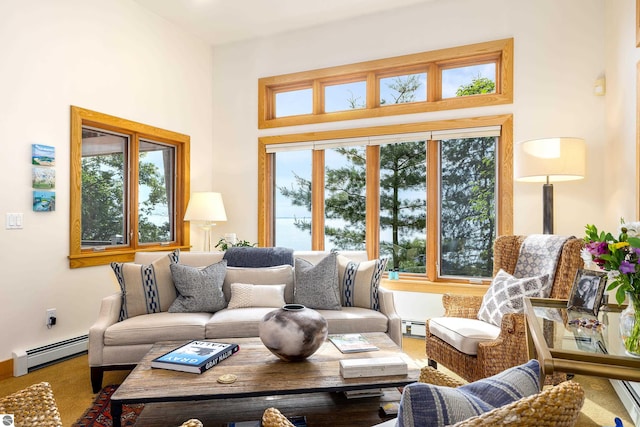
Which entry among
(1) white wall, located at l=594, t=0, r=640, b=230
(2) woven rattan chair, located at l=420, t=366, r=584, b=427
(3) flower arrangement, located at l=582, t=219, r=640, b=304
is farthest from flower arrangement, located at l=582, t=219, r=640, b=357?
(1) white wall, located at l=594, t=0, r=640, b=230

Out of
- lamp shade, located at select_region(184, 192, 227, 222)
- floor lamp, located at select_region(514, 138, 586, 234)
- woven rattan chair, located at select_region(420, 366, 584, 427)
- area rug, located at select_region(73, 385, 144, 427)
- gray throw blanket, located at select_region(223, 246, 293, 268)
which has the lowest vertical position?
area rug, located at select_region(73, 385, 144, 427)

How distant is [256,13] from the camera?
427cm

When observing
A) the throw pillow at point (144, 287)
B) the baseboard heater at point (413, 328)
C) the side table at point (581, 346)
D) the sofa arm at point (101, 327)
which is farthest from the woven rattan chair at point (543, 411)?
the baseboard heater at point (413, 328)

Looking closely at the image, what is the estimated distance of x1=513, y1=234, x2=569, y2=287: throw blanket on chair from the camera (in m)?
2.67

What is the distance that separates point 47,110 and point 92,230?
3.72ft

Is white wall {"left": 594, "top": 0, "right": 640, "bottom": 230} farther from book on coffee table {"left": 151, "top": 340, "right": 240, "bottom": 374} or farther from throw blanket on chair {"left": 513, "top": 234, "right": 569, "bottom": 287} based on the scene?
book on coffee table {"left": 151, "top": 340, "right": 240, "bottom": 374}

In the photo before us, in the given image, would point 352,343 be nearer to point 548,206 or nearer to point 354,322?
point 354,322

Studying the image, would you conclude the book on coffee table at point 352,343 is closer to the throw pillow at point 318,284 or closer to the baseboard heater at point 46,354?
the throw pillow at point 318,284

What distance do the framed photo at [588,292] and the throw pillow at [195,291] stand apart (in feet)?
7.64

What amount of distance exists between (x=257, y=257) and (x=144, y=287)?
910mm

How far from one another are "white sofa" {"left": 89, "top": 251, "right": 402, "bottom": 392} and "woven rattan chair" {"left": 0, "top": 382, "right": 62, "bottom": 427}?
174 centimetres

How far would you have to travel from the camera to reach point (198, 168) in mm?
4934

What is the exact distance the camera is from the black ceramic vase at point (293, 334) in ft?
6.38

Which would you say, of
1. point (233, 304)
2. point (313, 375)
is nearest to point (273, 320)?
point (313, 375)
